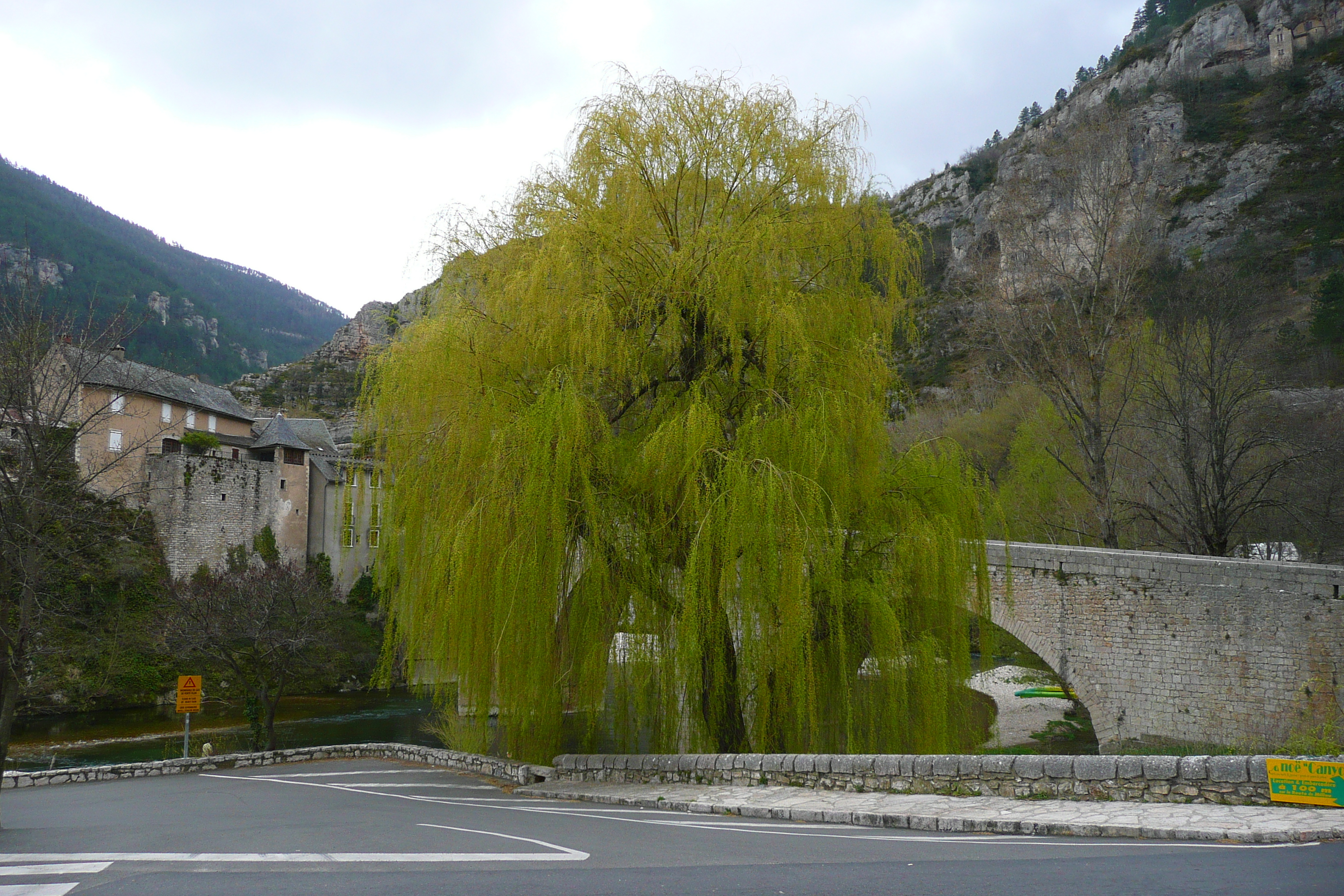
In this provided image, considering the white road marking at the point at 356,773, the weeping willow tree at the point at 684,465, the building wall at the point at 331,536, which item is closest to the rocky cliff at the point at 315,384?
the building wall at the point at 331,536

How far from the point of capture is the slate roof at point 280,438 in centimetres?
3919

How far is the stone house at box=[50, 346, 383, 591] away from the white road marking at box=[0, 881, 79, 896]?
89.7ft

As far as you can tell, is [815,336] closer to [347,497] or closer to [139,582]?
[347,497]

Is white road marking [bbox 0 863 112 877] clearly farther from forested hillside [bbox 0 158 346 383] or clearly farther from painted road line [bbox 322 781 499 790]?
forested hillside [bbox 0 158 346 383]

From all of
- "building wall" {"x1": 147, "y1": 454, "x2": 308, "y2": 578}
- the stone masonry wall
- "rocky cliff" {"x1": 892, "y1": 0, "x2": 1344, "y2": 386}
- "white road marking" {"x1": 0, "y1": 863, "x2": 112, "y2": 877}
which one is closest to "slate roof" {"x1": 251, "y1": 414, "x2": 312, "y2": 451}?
"building wall" {"x1": 147, "y1": 454, "x2": 308, "y2": 578}

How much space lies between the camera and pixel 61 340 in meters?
10.2

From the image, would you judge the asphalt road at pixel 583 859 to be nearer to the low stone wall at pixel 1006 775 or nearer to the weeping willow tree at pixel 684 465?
the low stone wall at pixel 1006 775

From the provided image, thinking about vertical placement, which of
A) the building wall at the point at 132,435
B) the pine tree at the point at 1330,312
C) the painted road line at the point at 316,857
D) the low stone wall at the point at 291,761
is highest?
the pine tree at the point at 1330,312

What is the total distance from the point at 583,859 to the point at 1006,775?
371cm

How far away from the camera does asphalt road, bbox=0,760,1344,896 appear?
4.20 metres

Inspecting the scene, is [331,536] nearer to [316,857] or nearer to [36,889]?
[316,857]

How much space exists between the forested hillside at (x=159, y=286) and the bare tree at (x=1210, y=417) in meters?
62.0

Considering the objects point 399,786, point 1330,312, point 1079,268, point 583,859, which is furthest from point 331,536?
point 1330,312

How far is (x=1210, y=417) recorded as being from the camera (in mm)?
17797
